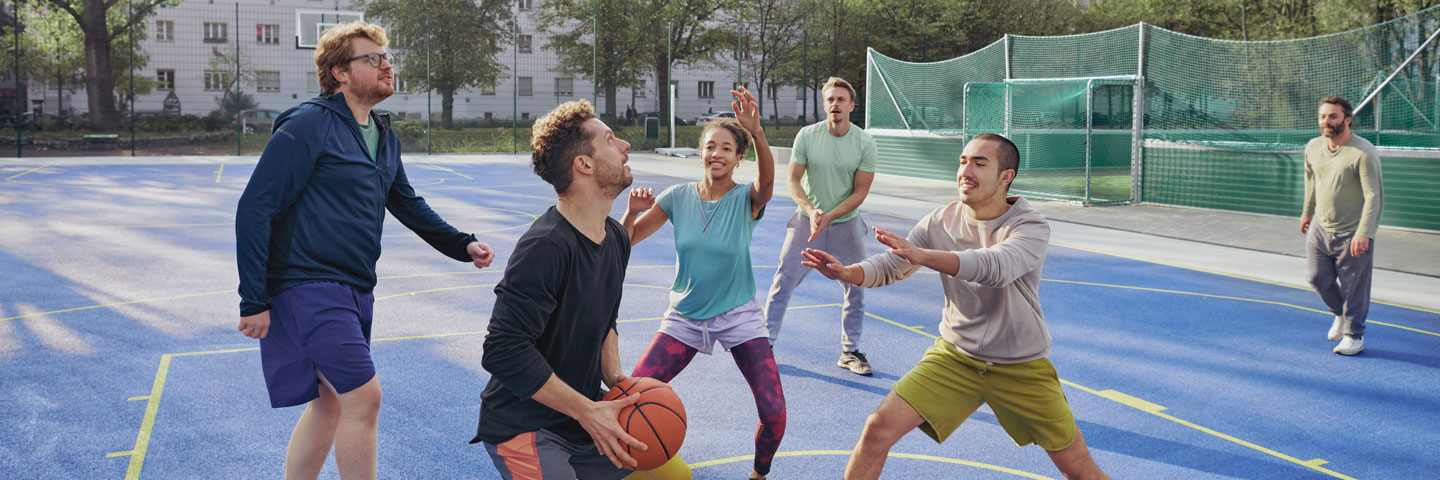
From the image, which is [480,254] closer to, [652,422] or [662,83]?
[652,422]

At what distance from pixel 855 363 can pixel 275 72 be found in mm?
42985

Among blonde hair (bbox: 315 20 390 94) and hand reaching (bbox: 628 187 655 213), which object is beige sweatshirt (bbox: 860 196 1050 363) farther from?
blonde hair (bbox: 315 20 390 94)

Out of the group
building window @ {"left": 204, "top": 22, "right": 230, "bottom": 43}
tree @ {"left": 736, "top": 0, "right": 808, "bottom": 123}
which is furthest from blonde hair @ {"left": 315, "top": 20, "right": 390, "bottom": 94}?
building window @ {"left": 204, "top": 22, "right": 230, "bottom": 43}

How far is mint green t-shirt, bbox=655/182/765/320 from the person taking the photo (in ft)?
14.6

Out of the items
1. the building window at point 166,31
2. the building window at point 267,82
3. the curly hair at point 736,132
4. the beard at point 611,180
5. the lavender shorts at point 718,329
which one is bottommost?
the lavender shorts at point 718,329

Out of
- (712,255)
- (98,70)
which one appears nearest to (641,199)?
(712,255)

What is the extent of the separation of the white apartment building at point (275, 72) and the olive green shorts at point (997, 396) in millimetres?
35981

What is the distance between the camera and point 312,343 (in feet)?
11.3

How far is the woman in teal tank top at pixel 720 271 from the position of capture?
434cm

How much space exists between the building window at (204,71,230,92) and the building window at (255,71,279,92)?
4.08 ft

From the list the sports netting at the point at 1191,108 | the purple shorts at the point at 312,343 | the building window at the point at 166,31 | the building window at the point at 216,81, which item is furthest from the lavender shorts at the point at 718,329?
the building window at the point at 166,31

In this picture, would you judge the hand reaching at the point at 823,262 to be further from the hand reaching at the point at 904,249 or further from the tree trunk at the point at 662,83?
the tree trunk at the point at 662,83

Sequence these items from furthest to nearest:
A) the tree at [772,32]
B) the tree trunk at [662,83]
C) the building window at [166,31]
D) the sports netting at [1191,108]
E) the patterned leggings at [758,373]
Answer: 1. the building window at [166,31]
2. the tree at [772,32]
3. the tree trunk at [662,83]
4. the sports netting at [1191,108]
5. the patterned leggings at [758,373]

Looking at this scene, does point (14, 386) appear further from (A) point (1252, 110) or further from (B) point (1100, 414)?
(A) point (1252, 110)
